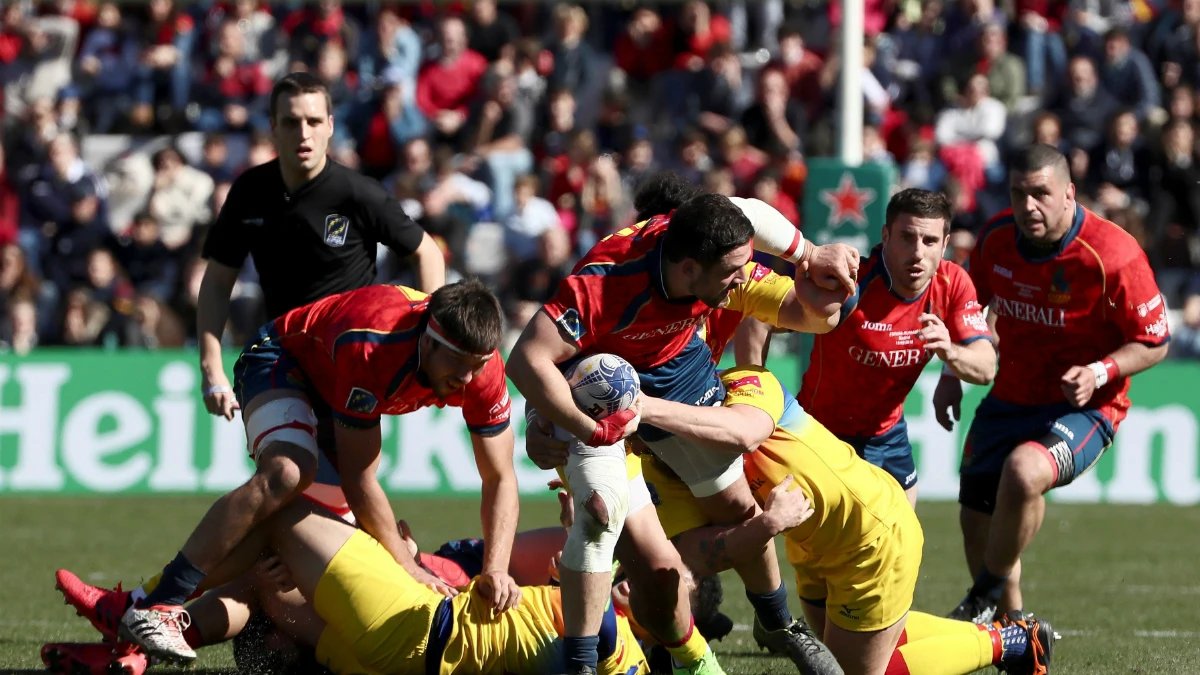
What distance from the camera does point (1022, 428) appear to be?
7.65 metres

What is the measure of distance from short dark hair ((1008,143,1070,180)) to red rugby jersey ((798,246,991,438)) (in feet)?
1.87

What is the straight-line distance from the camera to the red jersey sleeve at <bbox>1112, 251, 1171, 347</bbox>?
294 inches

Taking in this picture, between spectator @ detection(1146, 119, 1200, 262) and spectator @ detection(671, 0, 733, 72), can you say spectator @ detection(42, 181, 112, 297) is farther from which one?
spectator @ detection(1146, 119, 1200, 262)

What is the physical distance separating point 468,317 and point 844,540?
162 centimetres

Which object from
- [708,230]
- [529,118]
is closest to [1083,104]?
[529,118]

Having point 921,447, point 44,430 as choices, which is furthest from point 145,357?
point 921,447

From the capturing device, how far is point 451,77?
17.4 metres

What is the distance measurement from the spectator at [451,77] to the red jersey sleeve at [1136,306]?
10798 mm

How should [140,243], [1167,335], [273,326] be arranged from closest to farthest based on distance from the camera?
1. [273,326]
2. [1167,335]
3. [140,243]

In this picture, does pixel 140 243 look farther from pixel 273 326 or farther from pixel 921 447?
pixel 273 326

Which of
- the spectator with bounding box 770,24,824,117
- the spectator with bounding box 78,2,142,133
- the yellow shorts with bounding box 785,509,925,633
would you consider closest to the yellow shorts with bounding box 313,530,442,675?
the yellow shorts with bounding box 785,509,925,633

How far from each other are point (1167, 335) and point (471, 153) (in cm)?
1032

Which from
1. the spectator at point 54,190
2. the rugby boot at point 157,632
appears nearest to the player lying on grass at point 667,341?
the rugby boot at point 157,632

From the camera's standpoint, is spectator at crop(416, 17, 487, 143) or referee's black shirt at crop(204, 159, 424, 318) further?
spectator at crop(416, 17, 487, 143)
